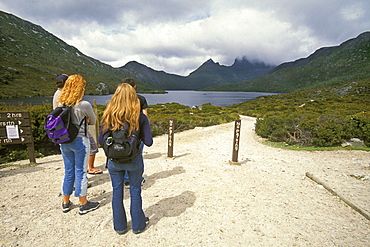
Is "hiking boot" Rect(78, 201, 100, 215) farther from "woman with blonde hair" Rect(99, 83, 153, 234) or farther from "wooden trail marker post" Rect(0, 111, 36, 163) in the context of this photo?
"wooden trail marker post" Rect(0, 111, 36, 163)

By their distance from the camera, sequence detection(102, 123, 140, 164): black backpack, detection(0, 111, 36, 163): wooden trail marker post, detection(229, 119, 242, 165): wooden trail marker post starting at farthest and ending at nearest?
detection(229, 119, 242, 165): wooden trail marker post < detection(0, 111, 36, 163): wooden trail marker post < detection(102, 123, 140, 164): black backpack

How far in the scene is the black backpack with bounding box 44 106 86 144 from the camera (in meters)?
2.88

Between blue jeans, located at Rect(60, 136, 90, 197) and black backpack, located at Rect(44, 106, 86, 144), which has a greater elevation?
black backpack, located at Rect(44, 106, 86, 144)

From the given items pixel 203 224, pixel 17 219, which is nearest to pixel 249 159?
pixel 203 224

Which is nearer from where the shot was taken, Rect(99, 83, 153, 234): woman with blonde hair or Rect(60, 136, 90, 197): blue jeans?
Rect(99, 83, 153, 234): woman with blonde hair

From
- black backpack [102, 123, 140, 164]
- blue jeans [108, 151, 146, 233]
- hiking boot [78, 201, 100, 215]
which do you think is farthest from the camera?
hiking boot [78, 201, 100, 215]

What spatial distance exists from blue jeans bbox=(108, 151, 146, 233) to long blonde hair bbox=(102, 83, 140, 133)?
0.52 metres

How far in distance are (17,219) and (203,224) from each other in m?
3.24

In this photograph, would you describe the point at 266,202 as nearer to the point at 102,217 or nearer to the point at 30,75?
the point at 102,217

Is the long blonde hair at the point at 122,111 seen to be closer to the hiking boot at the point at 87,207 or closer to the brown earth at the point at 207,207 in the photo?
the brown earth at the point at 207,207

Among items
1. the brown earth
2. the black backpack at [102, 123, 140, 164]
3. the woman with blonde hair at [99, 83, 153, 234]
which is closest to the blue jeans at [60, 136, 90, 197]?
the brown earth

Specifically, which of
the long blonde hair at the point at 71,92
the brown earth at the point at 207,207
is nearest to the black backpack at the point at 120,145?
the long blonde hair at the point at 71,92

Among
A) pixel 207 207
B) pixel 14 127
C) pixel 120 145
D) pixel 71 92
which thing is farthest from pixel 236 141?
pixel 14 127

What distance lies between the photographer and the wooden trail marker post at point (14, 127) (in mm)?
5566
